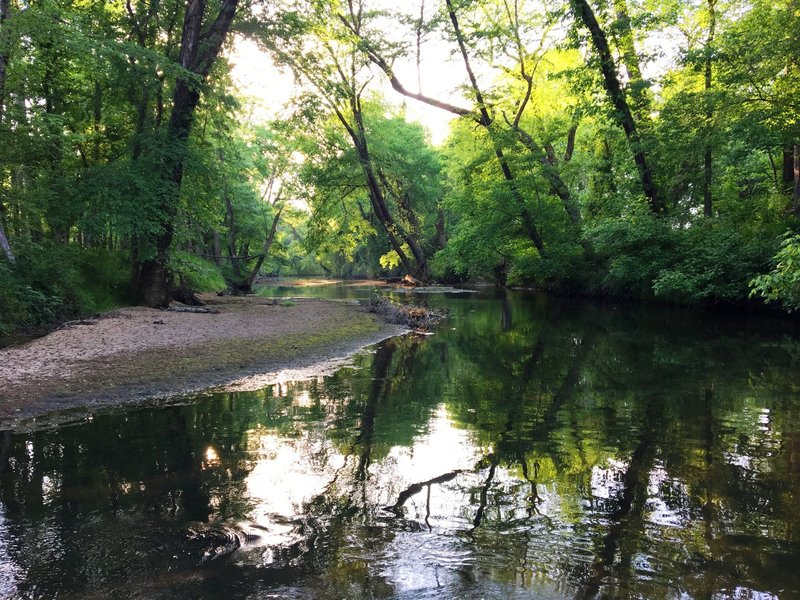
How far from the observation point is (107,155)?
1748 centimetres

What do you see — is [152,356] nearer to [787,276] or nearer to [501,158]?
[787,276]

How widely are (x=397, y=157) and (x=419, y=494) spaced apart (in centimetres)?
2889

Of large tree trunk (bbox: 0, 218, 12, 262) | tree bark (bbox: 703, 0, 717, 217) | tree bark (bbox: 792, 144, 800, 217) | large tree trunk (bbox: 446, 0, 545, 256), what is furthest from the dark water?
large tree trunk (bbox: 446, 0, 545, 256)

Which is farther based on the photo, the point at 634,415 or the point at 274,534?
the point at 634,415

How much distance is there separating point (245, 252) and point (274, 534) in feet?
132

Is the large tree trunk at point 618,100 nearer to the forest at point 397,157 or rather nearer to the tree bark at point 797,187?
the forest at point 397,157

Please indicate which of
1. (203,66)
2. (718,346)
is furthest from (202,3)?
(718,346)

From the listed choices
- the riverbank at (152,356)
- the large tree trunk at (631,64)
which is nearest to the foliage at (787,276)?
the riverbank at (152,356)

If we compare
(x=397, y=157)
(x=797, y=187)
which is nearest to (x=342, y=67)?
(x=397, y=157)

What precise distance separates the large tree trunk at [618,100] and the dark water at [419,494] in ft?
46.3

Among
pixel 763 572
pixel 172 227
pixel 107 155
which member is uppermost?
pixel 107 155

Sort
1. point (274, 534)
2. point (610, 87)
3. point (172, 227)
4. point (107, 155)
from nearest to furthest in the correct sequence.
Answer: point (274, 534), point (172, 227), point (107, 155), point (610, 87)

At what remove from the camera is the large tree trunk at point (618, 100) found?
19.4m

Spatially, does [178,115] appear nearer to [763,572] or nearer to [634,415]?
[634,415]
